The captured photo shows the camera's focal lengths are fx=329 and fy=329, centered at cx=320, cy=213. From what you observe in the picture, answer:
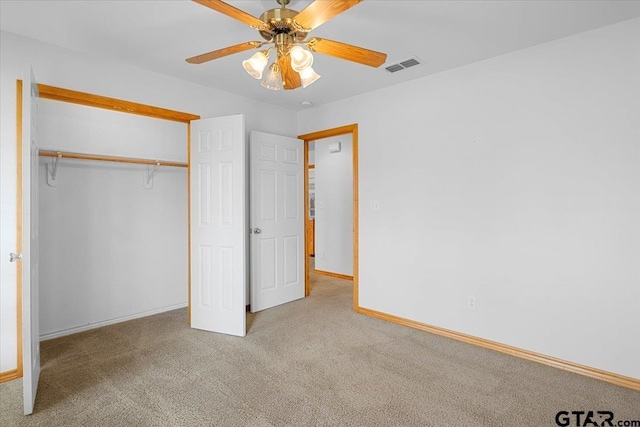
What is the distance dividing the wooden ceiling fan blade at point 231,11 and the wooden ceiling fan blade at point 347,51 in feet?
0.97

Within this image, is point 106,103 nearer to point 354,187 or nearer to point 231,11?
point 231,11

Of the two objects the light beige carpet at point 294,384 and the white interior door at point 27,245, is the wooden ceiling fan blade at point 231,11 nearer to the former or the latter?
the white interior door at point 27,245

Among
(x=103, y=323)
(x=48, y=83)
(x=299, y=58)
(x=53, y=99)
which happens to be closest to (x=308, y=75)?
(x=299, y=58)

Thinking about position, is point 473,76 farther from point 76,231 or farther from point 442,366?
point 76,231

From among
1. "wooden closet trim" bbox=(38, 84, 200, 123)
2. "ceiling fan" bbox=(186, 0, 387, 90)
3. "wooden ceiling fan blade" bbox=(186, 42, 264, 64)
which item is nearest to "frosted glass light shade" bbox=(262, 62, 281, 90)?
"ceiling fan" bbox=(186, 0, 387, 90)

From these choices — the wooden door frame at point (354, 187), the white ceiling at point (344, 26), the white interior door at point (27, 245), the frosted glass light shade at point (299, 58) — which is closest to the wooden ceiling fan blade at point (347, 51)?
the frosted glass light shade at point (299, 58)

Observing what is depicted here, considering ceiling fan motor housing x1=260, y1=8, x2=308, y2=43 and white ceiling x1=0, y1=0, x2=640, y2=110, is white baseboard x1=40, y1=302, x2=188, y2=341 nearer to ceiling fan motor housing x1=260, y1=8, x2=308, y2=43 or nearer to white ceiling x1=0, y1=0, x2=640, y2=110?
white ceiling x1=0, y1=0, x2=640, y2=110

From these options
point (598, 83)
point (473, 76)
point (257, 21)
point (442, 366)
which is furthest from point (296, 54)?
point (442, 366)

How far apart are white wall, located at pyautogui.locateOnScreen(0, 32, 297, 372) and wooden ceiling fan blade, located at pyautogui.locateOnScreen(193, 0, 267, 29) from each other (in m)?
1.85

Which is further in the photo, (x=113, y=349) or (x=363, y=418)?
(x=113, y=349)

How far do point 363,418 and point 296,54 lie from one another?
2.07 meters

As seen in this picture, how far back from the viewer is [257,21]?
1718 millimetres

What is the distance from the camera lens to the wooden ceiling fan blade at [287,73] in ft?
6.31

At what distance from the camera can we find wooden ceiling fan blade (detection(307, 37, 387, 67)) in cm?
181
